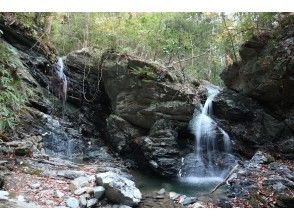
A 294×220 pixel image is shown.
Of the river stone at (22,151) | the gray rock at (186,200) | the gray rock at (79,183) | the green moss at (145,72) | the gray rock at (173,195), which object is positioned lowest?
the gray rock at (186,200)

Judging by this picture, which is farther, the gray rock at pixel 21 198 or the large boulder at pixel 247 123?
the large boulder at pixel 247 123

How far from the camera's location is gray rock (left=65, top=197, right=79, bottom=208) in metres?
4.25

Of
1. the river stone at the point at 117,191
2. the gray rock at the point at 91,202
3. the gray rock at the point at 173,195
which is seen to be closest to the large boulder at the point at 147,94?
the gray rock at the point at 173,195

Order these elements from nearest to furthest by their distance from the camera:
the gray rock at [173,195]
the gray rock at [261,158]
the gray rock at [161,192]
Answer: the gray rock at [173,195] < the gray rock at [161,192] < the gray rock at [261,158]

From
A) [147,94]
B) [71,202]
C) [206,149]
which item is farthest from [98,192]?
[206,149]

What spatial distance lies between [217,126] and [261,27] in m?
2.68

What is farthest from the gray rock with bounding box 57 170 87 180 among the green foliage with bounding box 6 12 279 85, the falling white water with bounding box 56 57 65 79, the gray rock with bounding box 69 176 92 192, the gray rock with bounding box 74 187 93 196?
the falling white water with bounding box 56 57 65 79

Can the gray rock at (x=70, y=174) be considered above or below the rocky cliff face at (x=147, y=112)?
below

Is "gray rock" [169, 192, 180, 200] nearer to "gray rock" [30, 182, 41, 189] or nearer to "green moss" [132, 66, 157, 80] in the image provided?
"gray rock" [30, 182, 41, 189]

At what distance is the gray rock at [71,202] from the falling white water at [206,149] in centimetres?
326

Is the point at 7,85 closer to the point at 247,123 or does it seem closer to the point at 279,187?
the point at 279,187

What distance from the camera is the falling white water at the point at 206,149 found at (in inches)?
291

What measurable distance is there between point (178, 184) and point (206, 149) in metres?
1.68

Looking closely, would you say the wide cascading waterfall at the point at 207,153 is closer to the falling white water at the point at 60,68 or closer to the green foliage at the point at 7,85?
the falling white water at the point at 60,68
